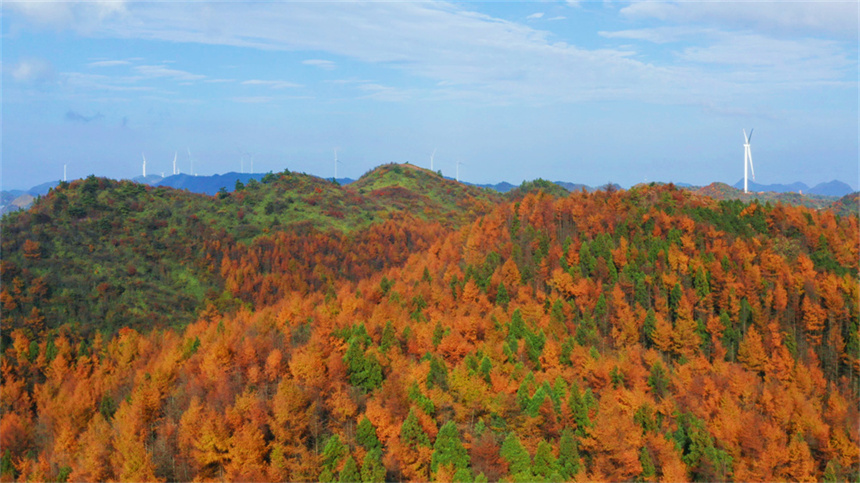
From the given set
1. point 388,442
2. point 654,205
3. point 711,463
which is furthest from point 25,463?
point 654,205

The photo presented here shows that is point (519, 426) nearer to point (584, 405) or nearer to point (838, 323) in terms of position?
point (584, 405)

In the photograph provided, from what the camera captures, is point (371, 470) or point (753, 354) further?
point (753, 354)

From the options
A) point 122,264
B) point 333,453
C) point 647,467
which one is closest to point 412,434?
point 333,453

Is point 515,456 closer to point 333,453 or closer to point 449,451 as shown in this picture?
point 449,451

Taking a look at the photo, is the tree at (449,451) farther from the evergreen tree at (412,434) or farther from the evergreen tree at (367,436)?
the evergreen tree at (367,436)

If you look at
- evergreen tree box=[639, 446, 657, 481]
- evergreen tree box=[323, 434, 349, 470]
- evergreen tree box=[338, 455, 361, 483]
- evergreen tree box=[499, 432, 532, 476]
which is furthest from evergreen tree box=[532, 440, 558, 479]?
evergreen tree box=[323, 434, 349, 470]

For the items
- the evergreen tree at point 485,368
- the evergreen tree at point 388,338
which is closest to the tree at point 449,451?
the evergreen tree at point 485,368

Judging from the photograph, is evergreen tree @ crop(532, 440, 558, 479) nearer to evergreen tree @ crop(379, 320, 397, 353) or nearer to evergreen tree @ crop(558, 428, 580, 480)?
evergreen tree @ crop(558, 428, 580, 480)

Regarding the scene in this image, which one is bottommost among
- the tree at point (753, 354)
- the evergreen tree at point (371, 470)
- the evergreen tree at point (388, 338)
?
the evergreen tree at point (371, 470)

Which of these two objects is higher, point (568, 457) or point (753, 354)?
point (753, 354)
